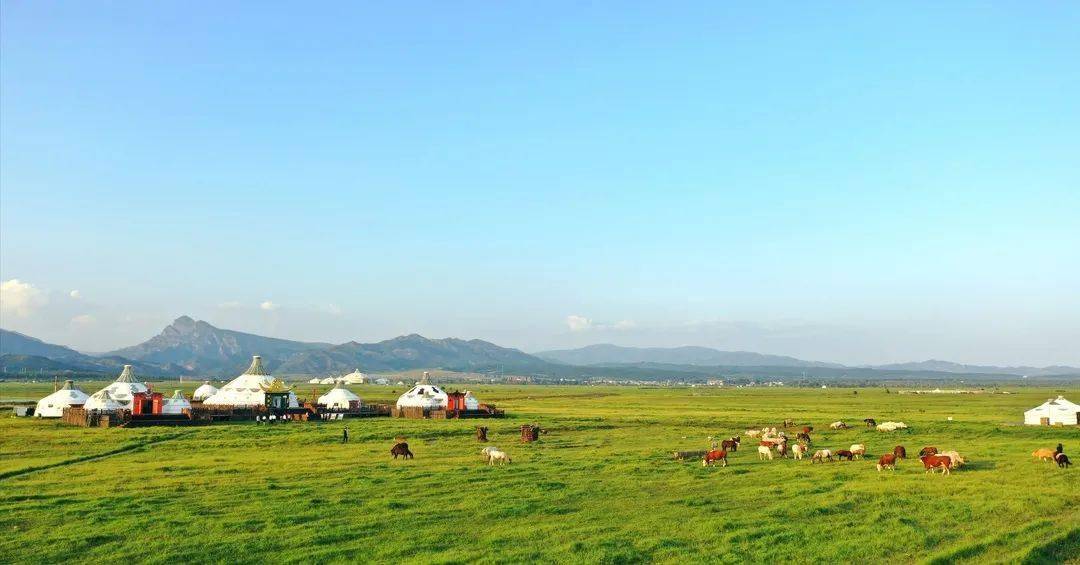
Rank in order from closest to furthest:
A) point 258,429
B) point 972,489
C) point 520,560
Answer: point 520,560, point 972,489, point 258,429

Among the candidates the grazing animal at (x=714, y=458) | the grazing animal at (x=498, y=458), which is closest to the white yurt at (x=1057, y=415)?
the grazing animal at (x=714, y=458)

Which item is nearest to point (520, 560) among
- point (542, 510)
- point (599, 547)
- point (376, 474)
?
point (599, 547)

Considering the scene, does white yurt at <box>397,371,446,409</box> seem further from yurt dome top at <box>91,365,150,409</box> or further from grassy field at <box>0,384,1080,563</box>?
grassy field at <box>0,384,1080,563</box>

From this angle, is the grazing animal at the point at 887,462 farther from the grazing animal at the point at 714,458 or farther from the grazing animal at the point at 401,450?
the grazing animal at the point at 401,450

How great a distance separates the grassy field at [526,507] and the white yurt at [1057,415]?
78.9 feet

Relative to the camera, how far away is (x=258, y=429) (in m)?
65.2

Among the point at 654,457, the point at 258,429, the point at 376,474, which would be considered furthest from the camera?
the point at 258,429

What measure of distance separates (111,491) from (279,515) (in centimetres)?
1012

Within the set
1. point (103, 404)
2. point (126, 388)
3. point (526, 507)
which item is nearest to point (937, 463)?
point (526, 507)

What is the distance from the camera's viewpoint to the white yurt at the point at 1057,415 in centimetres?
6612

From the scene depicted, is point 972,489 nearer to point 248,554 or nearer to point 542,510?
point 542,510

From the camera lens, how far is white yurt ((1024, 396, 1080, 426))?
6612cm

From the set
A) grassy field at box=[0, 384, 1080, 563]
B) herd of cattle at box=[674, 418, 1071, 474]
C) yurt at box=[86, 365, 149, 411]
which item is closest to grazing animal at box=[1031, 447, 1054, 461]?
herd of cattle at box=[674, 418, 1071, 474]

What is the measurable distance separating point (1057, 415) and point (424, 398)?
64291 mm
